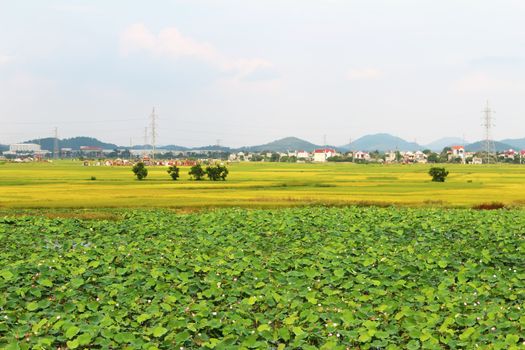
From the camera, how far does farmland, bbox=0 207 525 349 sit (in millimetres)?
8906

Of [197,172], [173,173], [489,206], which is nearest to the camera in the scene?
[489,206]

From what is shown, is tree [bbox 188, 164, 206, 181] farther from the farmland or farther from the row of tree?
the farmland

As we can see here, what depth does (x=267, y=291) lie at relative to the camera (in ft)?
37.5

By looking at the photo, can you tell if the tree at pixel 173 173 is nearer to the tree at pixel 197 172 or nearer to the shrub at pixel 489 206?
the tree at pixel 197 172

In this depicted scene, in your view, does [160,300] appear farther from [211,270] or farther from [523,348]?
[523,348]

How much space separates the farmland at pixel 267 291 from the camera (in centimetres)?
891

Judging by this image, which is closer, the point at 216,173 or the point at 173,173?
the point at 216,173

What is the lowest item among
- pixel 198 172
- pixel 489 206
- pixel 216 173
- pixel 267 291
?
pixel 489 206

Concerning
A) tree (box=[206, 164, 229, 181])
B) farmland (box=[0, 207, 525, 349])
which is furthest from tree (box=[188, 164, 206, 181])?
farmland (box=[0, 207, 525, 349])

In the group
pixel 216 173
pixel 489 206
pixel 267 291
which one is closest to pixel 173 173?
pixel 216 173

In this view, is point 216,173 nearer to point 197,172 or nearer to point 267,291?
point 197,172

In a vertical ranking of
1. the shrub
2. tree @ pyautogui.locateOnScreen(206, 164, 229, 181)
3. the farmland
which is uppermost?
tree @ pyautogui.locateOnScreen(206, 164, 229, 181)

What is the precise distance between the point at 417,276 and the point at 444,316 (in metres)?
3.36

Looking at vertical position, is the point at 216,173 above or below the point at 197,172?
below
